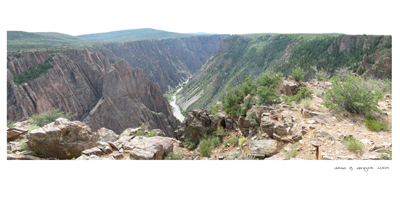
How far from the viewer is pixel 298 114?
28.3ft

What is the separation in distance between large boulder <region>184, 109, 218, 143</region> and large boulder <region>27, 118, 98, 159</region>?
23.7 feet

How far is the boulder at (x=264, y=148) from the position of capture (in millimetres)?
6352

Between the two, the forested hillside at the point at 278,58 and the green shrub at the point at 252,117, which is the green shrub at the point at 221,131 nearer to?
the green shrub at the point at 252,117

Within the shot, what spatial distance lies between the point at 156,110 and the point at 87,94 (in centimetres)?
2305

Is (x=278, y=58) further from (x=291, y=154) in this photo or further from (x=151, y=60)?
(x=291, y=154)

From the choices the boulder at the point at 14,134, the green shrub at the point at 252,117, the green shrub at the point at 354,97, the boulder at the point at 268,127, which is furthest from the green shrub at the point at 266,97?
the boulder at the point at 14,134

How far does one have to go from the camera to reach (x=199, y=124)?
46.3ft

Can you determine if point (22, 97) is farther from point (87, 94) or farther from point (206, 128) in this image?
point (206, 128)

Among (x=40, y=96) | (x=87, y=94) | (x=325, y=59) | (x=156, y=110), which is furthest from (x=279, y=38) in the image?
(x=40, y=96)

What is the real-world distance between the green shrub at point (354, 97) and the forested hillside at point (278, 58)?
320 inches

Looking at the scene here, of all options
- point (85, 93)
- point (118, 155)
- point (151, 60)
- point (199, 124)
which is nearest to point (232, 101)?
point (199, 124)

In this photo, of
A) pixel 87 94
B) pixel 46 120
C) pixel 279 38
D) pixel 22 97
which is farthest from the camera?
pixel 279 38

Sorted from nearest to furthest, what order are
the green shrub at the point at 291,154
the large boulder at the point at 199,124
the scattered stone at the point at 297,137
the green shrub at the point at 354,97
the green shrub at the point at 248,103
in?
1. the green shrub at the point at 291,154
2. the scattered stone at the point at 297,137
3. the green shrub at the point at 354,97
4. the green shrub at the point at 248,103
5. the large boulder at the point at 199,124

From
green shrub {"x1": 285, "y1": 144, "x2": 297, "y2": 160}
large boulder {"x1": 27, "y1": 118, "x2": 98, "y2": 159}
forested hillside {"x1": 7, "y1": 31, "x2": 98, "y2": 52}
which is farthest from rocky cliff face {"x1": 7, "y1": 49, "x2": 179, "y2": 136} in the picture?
green shrub {"x1": 285, "y1": 144, "x2": 297, "y2": 160}
